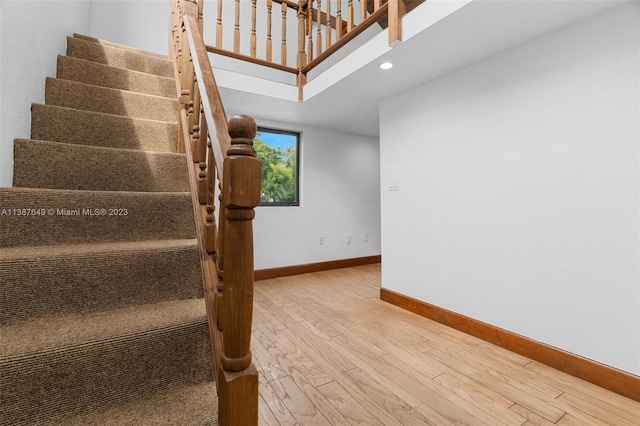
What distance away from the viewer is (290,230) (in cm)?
380

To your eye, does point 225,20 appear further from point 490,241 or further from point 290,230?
point 490,241

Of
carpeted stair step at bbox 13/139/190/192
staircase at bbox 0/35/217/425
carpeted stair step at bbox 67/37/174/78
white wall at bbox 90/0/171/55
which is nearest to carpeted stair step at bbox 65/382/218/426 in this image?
staircase at bbox 0/35/217/425

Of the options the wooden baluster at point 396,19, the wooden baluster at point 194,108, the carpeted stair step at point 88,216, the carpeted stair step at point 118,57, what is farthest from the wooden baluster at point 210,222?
the carpeted stair step at point 118,57

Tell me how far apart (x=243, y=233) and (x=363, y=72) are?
78.3 inches

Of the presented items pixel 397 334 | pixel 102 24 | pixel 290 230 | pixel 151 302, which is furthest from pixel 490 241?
pixel 102 24

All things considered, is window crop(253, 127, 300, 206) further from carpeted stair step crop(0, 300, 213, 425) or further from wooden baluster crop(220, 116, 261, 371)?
wooden baluster crop(220, 116, 261, 371)

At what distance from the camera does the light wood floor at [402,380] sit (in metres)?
1.31

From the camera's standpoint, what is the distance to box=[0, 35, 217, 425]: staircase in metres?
0.82

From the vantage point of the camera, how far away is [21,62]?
1415 mm

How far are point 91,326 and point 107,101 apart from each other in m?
1.56

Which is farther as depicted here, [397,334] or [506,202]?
[397,334]

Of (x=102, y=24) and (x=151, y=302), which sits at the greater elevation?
(x=102, y=24)

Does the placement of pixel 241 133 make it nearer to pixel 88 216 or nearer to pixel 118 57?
pixel 88 216

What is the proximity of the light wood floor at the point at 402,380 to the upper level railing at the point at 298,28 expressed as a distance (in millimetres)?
2025
